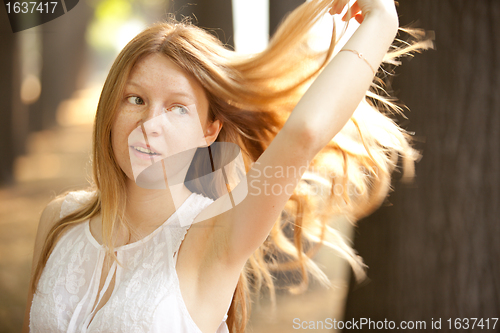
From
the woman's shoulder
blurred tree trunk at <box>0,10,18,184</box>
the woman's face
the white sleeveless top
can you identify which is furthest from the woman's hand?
blurred tree trunk at <box>0,10,18,184</box>

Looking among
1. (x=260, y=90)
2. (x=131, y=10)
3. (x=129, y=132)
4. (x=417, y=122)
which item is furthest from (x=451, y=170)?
(x=131, y=10)

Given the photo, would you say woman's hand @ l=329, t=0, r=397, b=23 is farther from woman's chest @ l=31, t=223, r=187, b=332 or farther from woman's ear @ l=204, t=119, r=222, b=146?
woman's chest @ l=31, t=223, r=187, b=332

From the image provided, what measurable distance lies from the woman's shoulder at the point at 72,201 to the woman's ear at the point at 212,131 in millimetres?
259

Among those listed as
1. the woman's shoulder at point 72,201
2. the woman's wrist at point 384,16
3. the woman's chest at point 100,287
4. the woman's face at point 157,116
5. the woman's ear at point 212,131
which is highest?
the woman's wrist at point 384,16

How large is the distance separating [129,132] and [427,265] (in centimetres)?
60

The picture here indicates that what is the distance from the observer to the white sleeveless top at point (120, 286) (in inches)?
18.4

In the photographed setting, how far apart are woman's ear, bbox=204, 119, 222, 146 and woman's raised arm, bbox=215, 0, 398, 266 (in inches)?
6.0

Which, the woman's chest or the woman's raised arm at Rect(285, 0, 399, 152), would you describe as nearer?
the woman's raised arm at Rect(285, 0, 399, 152)

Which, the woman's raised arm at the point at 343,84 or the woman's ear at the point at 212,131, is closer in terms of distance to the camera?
the woman's raised arm at the point at 343,84

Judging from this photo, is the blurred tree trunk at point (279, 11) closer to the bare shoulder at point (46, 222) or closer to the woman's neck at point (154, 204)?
the woman's neck at point (154, 204)

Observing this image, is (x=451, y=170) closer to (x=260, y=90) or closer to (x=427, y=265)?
(x=427, y=265)

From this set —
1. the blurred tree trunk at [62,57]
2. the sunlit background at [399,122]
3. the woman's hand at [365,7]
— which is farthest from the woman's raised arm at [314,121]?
the blurred tree trunk at [62,57]

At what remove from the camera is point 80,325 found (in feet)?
1.63

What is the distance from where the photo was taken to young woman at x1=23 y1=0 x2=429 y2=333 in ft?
1.38
